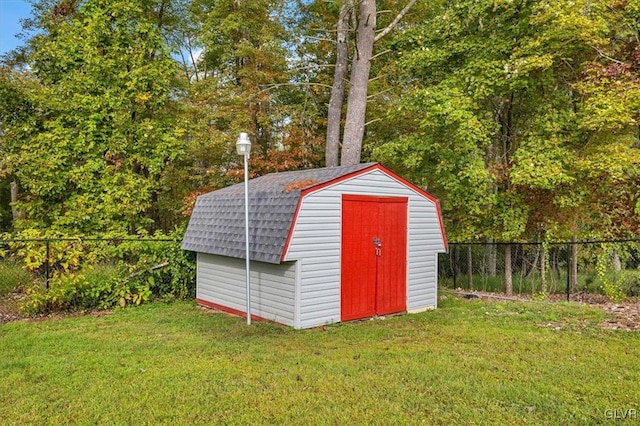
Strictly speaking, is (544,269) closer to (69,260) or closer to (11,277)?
(69,260)

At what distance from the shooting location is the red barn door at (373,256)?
20.7 ft

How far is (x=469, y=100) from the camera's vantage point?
8500 mm

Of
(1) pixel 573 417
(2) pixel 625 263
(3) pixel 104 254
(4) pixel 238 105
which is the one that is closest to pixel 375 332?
(1) pixel 573 417

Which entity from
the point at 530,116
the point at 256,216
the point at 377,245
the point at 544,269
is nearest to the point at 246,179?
the point at 256,216

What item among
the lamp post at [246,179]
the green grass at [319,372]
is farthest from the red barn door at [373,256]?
the lamp post at [246,179]

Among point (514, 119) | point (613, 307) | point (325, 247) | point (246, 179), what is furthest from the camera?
point (514, 119)

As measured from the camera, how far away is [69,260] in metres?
7.27

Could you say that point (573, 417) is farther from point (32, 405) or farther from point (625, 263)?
point (625, 263)

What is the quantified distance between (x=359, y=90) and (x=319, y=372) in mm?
7185

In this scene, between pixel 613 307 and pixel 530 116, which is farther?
pixel 530 116

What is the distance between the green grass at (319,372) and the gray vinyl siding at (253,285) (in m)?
0.34

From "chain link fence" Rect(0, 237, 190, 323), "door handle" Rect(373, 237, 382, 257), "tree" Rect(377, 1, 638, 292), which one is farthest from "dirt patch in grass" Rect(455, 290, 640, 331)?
"chain link fence" Rect(0, 237, 190, 323)

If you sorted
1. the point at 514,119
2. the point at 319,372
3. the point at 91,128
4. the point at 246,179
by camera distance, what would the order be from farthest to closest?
1. the point at 91,128
2. the point at 514,119
3. the point at 246,179
4. the point at 319,372

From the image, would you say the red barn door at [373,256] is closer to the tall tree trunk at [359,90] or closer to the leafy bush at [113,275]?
the tall tree trunk at [359,90]
